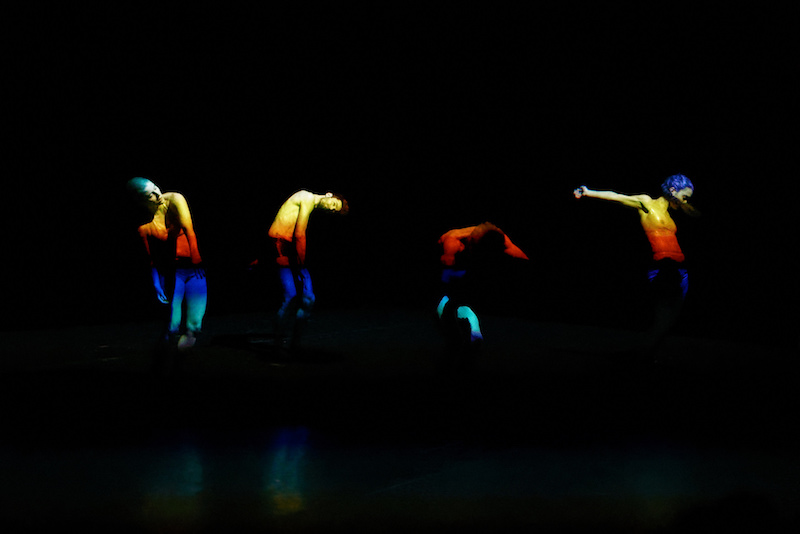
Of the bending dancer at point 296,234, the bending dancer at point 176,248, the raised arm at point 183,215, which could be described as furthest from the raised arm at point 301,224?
the raised arm at point 183,215

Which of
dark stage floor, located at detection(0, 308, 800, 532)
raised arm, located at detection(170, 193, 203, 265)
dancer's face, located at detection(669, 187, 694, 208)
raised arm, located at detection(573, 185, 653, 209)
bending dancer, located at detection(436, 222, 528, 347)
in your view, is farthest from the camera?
dancer's face, located at detection(669, 187, 694, 208)

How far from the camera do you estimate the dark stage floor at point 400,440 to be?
3.61m

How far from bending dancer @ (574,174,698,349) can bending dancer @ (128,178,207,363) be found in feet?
10.0

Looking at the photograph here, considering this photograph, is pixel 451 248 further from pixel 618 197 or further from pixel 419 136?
pixel 419 136

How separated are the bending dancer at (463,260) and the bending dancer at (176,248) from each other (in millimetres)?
1752

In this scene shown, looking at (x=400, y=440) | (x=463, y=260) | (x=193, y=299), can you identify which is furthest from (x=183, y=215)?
(x=400, y=440)

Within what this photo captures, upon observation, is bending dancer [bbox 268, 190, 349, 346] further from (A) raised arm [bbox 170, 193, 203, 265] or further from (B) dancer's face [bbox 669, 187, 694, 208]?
(B) dancer's face [bbox 669, 187, 694, 208]

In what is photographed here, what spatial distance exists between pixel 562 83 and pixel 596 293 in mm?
2868

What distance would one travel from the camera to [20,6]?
948 centimetres

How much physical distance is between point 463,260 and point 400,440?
6.86 feet

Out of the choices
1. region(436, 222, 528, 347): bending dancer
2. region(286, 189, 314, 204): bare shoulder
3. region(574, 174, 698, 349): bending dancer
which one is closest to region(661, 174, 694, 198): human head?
region(574, 174, 698, 349): bending dancer

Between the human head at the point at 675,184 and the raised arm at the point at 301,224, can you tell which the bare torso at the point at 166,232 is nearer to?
the raised arm at the point at 301,224

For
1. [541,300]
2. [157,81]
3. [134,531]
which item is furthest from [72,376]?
[541,300]

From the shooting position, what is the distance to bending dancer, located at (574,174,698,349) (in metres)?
7.19
